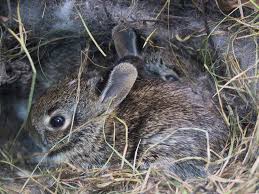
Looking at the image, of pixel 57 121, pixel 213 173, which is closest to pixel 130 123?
pixel 57 121

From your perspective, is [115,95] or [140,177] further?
[115,95]

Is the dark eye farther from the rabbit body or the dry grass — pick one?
the dry grass

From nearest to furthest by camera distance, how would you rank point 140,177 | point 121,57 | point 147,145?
point 140,177
point 147,145
point 121,57

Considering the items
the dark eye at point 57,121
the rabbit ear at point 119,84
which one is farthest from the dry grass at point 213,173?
the rabbit ear at point 119,84

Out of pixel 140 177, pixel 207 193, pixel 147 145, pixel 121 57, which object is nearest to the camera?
pixel 207 193

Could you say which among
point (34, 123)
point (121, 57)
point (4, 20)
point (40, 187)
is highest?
point (4, 20)

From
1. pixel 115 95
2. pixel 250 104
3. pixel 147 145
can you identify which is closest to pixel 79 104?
pixel 115 95

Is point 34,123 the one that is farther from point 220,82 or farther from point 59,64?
point 220,82

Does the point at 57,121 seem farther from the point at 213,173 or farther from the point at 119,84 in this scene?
the point at 213,173
